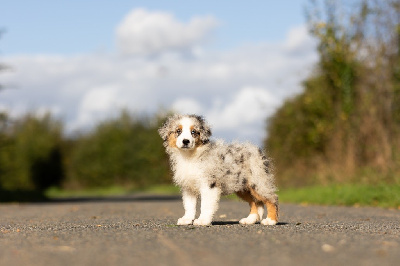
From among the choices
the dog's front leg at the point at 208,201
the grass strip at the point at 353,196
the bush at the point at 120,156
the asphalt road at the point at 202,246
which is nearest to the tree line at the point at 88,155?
the bush at the point at 120,156

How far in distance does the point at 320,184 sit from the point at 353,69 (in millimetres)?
5581

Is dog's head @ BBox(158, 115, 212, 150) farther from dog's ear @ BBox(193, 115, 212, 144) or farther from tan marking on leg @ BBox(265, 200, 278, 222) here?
tan marking on leg @ BBox(265, 200, 278, 222)

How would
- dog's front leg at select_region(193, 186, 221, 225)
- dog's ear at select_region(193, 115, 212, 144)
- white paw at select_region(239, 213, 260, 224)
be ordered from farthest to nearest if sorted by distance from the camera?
white paw at select_region(239, 213, 260, 224)
dog's ear at select_region(193, 115, 212, 144)
dog's front leg at select_region(193, 186, 221, 225)

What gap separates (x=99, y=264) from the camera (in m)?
5.70

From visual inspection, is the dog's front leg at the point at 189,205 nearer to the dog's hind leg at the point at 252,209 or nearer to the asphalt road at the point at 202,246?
the asphalt road at the point at 202,246

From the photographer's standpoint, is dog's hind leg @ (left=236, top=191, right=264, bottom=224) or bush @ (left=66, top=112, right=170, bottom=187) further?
bush @ (left=66, top=112, right=170, bottom=187)

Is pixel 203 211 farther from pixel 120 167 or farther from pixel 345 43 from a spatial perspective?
pixel 120 167

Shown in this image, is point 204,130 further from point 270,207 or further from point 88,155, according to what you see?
point 88,155

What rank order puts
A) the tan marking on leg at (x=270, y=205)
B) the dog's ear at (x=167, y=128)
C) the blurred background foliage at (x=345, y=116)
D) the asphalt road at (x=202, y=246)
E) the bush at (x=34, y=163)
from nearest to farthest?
the asphalt road at (x=202, y=246)
the dog's ear at (x=167, y=128)
the tan marking on leg at (x=270, y=205)
the blurred background foliage at (x=345, y=116)
the bush at (x=34, y=163)

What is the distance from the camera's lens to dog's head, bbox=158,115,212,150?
897cm

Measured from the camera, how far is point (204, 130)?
30.4 ft

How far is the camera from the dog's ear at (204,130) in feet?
30.2

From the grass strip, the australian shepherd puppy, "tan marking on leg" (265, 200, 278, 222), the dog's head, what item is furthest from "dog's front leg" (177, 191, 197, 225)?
the grass strip

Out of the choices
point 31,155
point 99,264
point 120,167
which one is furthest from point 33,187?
point 99,264
